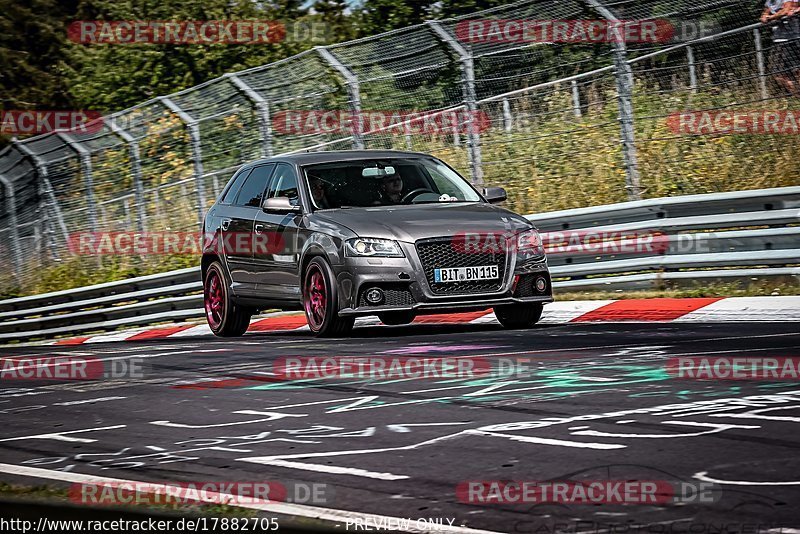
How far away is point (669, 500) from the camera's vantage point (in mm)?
4836

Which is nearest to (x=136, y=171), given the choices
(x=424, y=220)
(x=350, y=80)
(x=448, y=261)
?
(x=350, y=80)

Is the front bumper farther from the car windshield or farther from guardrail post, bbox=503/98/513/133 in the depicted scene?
guardrail post, bbox=503/98/513/133

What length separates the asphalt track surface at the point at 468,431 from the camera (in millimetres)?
4965

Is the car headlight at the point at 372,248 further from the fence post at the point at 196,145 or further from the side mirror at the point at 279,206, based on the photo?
the fence post at the point at 196,145

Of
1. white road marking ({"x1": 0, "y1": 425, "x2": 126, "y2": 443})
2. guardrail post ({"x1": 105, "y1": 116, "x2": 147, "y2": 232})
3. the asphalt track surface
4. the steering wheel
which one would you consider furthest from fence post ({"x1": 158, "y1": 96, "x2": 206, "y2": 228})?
white road marking ({"x1": 0, "y1": 425, "x2": 126, "y2": 443})

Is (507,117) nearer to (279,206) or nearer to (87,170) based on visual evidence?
(279,206)

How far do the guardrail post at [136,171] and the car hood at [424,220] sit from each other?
10603 mm

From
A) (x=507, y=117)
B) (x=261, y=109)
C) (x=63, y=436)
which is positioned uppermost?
(x=261, y=109)

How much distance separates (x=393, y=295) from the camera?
11.5m

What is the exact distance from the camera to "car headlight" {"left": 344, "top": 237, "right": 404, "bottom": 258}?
11.5m

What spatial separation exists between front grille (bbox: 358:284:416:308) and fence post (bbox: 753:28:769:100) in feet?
17.3

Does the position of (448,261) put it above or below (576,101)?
below

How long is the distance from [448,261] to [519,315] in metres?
1.23

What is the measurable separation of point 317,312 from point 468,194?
1.89m
